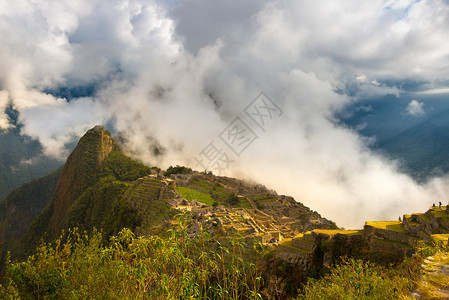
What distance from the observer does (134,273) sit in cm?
664

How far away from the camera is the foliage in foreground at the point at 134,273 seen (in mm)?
6207

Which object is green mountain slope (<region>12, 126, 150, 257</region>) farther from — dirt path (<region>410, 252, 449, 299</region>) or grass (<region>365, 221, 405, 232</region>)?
dirt path (<region>410, 252, 449, 299</region>)

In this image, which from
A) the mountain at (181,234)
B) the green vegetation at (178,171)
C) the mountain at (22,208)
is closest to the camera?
the mountain at (181,234)

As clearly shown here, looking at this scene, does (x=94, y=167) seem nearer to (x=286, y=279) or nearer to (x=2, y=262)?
(x=2, y=262)

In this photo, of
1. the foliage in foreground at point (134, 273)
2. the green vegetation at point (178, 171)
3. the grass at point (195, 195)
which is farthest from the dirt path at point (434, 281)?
the green vegetation at point (178, 171)

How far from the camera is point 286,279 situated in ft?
43.1

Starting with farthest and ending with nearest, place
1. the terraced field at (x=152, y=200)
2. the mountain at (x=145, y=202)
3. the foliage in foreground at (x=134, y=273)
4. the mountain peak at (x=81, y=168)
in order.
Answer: the mountain peak at (x=81, y=168) → the terraced field at (x=152, y=200) → the mountain at (x=145, y=202) → the foliage in foreground at (x=134, y=273)

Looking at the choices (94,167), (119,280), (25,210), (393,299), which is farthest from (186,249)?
(25,210)

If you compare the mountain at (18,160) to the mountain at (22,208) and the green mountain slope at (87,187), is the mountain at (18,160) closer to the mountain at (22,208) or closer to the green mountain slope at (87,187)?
the mountain at (22,208)

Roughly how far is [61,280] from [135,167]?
234 ft

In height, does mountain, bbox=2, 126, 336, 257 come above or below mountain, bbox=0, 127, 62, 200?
below

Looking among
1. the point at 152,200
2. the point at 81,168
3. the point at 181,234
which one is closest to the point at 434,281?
the point at 181,234

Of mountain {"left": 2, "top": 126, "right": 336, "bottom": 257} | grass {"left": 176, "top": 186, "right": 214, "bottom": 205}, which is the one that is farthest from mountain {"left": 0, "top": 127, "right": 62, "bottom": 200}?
grass {"left": 176, "top": 186, "right": 214, "bottom": 205}

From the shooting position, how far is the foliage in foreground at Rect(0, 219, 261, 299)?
6.21m
